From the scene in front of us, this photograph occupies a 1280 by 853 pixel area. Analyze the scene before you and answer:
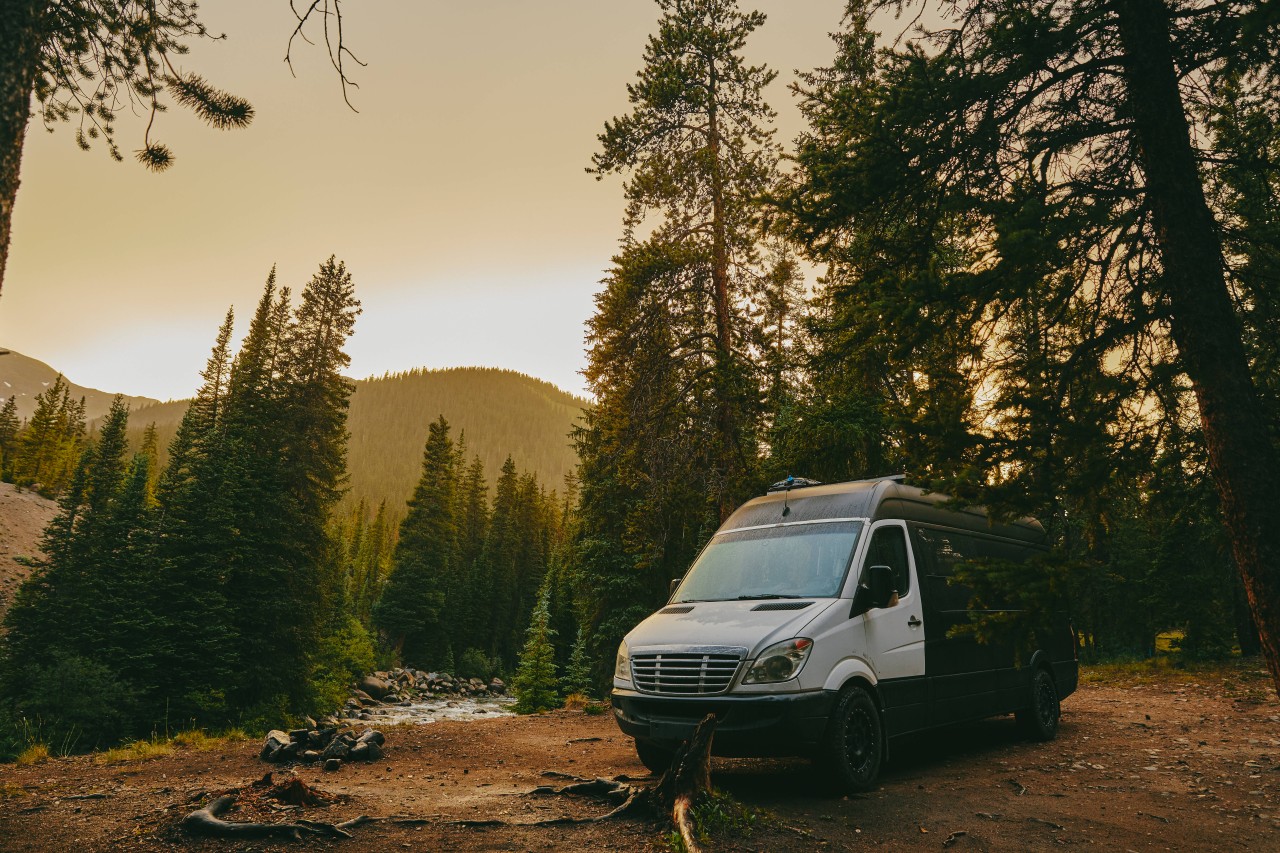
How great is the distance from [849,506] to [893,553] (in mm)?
660

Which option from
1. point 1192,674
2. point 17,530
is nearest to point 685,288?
point 1192,674

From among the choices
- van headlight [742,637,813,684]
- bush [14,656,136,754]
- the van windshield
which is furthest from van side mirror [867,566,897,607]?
bush [14,656,136,754]

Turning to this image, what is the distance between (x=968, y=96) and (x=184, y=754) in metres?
11.4

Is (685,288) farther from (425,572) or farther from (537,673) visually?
(425,572)

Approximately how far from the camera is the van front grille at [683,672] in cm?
593

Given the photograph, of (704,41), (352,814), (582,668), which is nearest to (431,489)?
(582,668)

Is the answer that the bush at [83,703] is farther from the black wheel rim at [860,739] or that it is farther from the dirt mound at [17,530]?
the dirt mound at [17,530]

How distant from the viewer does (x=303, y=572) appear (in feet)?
91.1

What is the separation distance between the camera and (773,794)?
6.18 m

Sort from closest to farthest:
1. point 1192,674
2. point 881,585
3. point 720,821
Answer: point 720,821
point 881,585
point 1192,674

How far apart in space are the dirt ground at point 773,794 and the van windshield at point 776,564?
169 cm

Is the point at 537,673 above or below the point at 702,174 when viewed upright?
below

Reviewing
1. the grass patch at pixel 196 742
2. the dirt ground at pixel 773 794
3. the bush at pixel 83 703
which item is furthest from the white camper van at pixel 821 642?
the bush at pixel 83 703

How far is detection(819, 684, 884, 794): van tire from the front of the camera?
19.2ft
